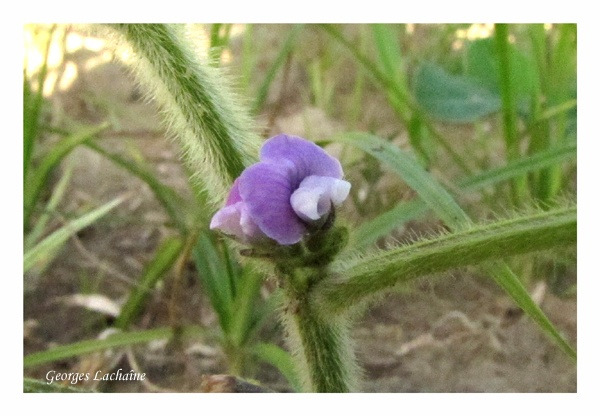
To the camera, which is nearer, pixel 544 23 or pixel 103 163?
pixel 544 23

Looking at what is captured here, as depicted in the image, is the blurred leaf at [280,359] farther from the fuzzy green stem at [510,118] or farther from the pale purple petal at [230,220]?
the fuzzy green stem at [510,118]

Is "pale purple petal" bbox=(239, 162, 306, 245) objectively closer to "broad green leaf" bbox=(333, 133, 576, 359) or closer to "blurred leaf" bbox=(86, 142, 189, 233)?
"broad green leaf" bbox=(333, 133, 576, 359)

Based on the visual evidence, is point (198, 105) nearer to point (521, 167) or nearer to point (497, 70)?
point (521, 167)

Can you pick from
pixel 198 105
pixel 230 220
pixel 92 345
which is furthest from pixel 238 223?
pixel 92 345
